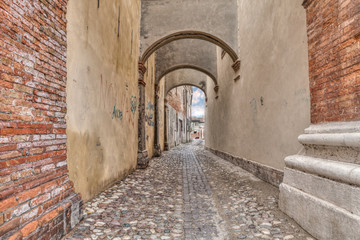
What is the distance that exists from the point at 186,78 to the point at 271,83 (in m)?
10.2

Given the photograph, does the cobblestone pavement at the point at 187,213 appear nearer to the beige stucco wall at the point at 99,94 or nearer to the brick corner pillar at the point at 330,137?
the brick corner pillar at the point at 330,137

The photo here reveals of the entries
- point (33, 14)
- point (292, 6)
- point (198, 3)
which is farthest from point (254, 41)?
point (33, 14)

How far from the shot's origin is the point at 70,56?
8.65ft

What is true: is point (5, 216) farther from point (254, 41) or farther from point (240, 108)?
point (240, 108)

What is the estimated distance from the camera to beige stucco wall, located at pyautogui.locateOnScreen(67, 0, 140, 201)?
9.04 feet

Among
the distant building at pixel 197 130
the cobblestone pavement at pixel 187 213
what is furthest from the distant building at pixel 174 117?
the distant building at pixel 197 130

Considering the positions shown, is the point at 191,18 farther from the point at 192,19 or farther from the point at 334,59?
the point at 334,59

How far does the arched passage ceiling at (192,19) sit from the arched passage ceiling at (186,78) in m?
7.01

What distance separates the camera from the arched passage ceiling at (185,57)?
10641mm

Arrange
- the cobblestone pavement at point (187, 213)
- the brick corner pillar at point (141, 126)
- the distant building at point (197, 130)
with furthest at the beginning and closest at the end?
the distant building at point (197, 130) → the brick corner pillar at point (141, 126) → the cobblestone pavement at point (187, 213)

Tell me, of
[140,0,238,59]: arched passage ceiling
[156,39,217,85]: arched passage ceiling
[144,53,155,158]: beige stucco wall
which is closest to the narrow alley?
[140,0,238,59]: arched passage ceiling

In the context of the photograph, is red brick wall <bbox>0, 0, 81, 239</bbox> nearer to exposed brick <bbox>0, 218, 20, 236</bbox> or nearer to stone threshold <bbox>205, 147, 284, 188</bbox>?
exposed brick <bbox>0, 218, 20, 236</bbox>

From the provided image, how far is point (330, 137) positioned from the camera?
7.17 feet

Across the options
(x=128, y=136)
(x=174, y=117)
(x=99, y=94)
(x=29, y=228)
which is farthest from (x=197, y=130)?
(x=29, y=228)
